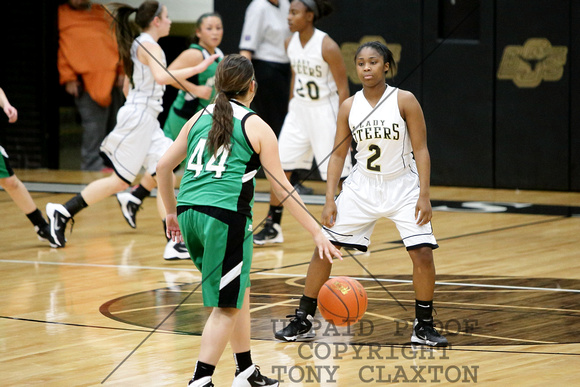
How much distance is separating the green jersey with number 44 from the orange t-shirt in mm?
10127

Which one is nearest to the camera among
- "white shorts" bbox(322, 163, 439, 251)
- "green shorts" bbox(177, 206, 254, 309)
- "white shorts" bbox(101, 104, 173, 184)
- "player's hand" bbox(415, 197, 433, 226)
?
"green shorts" bbox(177, 206, 254, 309)

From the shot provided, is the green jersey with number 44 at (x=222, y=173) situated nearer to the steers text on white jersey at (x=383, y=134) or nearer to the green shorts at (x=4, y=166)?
the steers text on white jersey at (x=383, y=134)

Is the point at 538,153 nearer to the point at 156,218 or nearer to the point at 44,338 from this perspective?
the point at 156,218

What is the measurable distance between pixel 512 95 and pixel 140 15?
19.0 ft

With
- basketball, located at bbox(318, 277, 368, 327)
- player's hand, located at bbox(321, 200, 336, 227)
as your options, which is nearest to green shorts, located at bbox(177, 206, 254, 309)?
basketball, located at bbox(318, 277, 368, 327)

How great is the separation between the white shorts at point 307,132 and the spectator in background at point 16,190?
2.14 metres

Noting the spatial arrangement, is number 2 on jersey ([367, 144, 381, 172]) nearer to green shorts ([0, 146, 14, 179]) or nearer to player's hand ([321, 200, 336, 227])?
player's hand ([321, 200, 336, 227])

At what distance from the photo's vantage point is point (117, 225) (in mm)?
9656

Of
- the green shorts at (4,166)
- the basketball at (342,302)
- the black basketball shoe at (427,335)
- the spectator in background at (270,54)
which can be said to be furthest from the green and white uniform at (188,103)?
the black basketball shoe at (427,335)

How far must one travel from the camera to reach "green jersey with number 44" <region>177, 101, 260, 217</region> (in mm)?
4105

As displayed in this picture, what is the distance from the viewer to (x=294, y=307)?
5.96 m

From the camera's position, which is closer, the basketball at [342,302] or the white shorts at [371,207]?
the basketball at [342,302]

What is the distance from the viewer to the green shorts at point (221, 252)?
159 inches

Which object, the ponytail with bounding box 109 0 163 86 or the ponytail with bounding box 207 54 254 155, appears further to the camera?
the ponytail with bounding box 109 0 163 86
